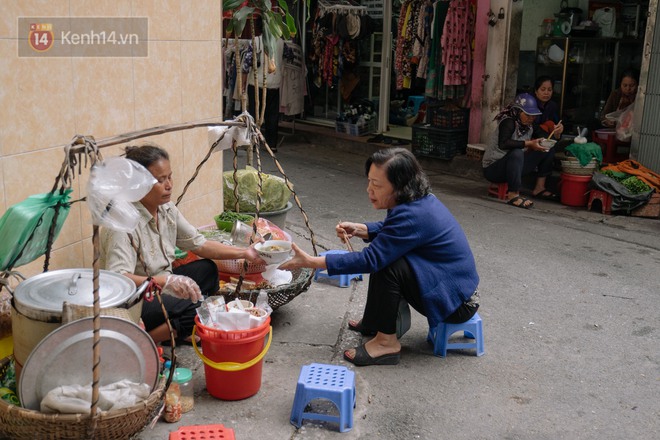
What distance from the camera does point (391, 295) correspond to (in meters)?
4.11

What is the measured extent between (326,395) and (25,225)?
1567mm

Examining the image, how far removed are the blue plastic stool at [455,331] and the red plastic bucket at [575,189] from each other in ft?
13.8

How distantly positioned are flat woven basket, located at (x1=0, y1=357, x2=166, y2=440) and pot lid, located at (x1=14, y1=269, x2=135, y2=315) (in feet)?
1.33

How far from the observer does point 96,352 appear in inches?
108

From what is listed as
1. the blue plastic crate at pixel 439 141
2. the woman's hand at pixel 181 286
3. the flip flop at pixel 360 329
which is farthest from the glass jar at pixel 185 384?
the blue plastic crate at pixel 439 141

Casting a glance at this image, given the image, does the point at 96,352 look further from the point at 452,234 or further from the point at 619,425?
the point at 619,425

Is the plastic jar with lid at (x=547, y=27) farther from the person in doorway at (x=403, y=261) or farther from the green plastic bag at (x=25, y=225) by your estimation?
the green plastic bag at (x=25, y=225)

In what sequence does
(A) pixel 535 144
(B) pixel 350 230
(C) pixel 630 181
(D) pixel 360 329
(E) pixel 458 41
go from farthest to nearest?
(E) pixel 458 41, (A) pixel 535 144, (C) pixel 630 181, (D) pixel 360 329, (B) pixel 350 230

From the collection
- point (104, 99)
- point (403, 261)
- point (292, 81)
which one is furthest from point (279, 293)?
point (292, 81)

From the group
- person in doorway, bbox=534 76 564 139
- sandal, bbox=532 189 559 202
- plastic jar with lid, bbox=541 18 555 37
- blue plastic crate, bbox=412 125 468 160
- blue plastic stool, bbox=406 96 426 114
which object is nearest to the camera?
person in doorway, bbox=534 76 564 139

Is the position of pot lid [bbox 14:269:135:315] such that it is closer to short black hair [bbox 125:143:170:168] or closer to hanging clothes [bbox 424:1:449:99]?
short black hair [bbox 125:143:170:168]

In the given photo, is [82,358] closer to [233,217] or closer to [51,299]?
[51,299]

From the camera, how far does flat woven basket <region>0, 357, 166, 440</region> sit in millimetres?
2797

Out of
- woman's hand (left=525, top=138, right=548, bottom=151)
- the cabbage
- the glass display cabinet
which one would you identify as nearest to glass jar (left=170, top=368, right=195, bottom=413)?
the cabbage
